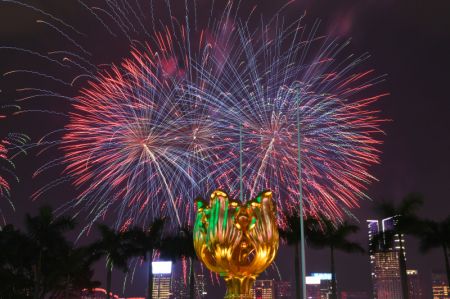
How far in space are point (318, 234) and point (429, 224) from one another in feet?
23.6

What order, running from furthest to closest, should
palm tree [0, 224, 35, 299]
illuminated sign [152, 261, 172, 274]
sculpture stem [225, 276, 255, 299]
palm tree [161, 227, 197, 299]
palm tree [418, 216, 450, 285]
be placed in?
illuminated sign [152, 261, 172, 274], palm tree [161, 227, 197, 299], palm tree [0, 224, 35, 299], palm tree [418, 216, 450, 285], sculpture stem [225, 276, 255, 299]

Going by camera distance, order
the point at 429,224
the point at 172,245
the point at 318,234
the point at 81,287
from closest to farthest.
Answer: the point at 429,224 < the point at 318,234 < the point at 172,245 < the point at 81,287

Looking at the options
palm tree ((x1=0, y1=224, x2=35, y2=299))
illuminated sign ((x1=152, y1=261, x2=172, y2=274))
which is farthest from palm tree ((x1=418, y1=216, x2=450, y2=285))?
illuminated sign ((x1=152, y1=261, x2=172, y2=274))

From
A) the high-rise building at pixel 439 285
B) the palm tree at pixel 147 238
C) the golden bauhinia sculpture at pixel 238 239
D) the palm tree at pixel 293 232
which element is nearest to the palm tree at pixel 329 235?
the palm tree at pixel 293 232

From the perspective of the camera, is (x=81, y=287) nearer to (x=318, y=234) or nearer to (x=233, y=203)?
(x=318, y=234)

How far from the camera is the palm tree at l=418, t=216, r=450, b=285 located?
33781mm

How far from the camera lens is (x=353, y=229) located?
1526 inches

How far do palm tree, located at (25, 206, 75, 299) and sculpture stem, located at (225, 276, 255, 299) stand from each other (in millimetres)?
23994

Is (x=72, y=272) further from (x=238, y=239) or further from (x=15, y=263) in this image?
(x=238, y=239)

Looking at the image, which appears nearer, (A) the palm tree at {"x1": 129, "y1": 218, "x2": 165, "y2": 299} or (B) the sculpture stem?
(B) the sculpture stem

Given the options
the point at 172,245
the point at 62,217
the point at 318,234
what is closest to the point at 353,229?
the point at 318,234

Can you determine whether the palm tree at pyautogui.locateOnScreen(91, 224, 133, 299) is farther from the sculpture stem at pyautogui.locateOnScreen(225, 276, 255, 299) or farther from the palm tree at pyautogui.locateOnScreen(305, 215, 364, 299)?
the sculpture stem at pyautogui.locateOnScreen(225, 276, 255, 299)

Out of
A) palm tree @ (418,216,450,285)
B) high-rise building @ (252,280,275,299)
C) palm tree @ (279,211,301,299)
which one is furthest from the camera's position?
high-rise building @ (252,280,275,299)

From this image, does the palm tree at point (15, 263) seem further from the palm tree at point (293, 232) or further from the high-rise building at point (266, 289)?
the high-rise building at point (266, 289)
